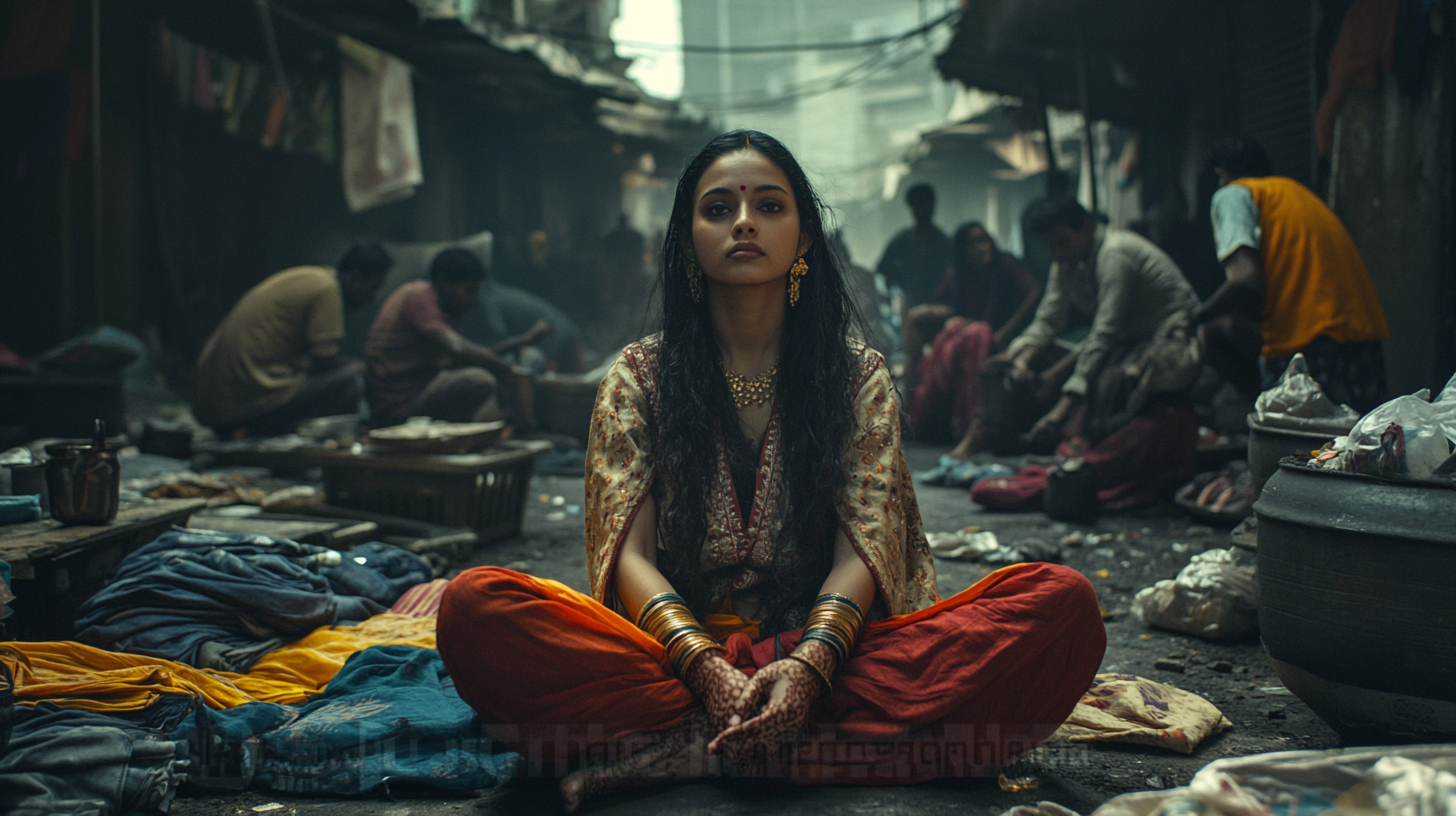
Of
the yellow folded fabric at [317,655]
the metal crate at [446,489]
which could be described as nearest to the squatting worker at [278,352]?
the metal crate at [446,489]

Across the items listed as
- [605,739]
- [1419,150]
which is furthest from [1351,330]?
[605,739]

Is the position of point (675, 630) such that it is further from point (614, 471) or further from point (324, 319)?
point (324, 319)

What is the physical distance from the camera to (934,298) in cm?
981

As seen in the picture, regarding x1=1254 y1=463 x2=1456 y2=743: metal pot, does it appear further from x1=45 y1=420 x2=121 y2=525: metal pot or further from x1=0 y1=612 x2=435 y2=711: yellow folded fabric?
x1=45 y1=420 x2=121 y2=525: metal pot

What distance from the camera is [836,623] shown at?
2.04 meters

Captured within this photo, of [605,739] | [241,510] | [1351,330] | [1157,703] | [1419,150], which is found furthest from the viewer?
[1419,150]

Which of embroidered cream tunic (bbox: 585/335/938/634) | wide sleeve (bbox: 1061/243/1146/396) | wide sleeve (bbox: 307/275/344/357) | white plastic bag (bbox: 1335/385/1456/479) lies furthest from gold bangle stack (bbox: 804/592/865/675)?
wide sleeve (bbox: 307/275/344/357)

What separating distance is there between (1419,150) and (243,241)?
10378 mm

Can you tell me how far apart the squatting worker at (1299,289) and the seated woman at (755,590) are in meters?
3.13

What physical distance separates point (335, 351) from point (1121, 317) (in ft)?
17.4

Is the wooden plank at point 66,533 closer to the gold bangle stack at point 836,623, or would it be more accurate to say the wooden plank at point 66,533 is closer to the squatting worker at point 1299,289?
the gold bangle stack at point 836,623

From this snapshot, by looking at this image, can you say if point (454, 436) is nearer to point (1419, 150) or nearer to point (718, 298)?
point (718, 298)

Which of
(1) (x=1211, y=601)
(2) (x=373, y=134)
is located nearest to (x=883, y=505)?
(1) (x=1211, y=601)

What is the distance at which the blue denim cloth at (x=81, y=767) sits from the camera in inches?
71.7
